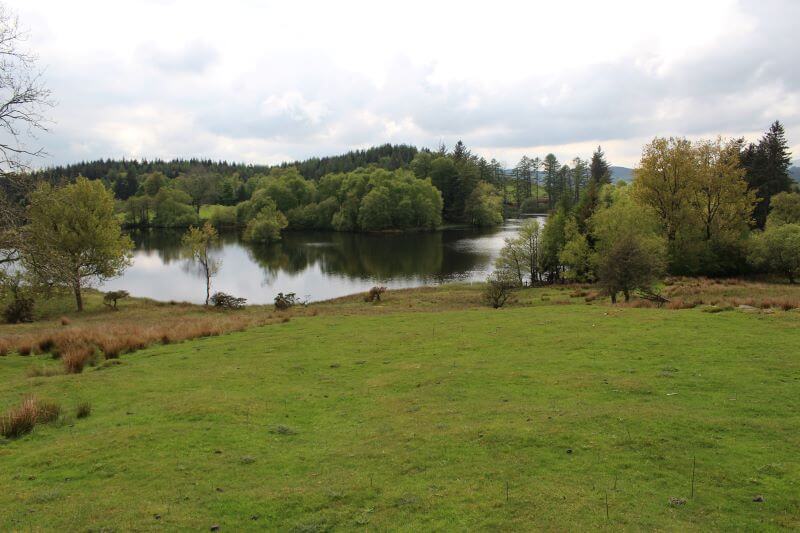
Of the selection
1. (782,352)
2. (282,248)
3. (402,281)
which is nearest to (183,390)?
(782,352)

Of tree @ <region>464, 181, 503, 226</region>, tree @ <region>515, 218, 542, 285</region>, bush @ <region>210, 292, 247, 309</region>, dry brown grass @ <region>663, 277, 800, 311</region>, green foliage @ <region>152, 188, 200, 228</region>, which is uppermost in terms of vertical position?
green foliage @ <region>152, 188, 200, 228</region>

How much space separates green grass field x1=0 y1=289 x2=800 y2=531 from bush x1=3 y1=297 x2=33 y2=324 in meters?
22.4

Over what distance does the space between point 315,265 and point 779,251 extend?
60.1 m

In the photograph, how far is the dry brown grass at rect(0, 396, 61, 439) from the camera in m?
10.8

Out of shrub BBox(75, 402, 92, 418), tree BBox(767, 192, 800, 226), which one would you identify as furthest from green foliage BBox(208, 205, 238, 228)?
shrub BBox(75, 402, 92, 418)

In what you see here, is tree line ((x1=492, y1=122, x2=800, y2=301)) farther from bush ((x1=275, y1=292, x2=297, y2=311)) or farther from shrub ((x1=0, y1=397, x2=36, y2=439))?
shrub ((x1=0, y1=397, x2=36, y2=439))

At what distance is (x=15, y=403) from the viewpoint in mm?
12938

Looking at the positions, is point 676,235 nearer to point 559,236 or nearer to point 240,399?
point 559,236

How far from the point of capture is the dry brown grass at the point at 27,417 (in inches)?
425

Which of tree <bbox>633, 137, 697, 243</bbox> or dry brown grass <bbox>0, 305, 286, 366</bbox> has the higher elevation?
tree <bbox>633, 137, 697, 243</bbox>

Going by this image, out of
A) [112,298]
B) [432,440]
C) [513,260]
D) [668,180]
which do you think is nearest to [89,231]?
[112,298]

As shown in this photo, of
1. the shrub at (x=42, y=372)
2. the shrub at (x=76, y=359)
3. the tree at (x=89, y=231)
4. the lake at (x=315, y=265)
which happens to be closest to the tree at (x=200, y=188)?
the lake at (x=315, y=265)

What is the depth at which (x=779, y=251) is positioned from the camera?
43500 millimetres

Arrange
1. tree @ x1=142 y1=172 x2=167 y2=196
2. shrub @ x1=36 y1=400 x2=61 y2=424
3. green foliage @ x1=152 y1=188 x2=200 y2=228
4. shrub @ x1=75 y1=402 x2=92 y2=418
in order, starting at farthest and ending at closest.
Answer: tree @ x1=142 y1=172 x2=167 y2=196 < green foliage @ x1=152 y1=188 x2=200 y2=228 < shrub @ x1=75 y1=402 x2=92 y2=418 < shrub @ x1=36 y1=400 x2=61 y2=424
